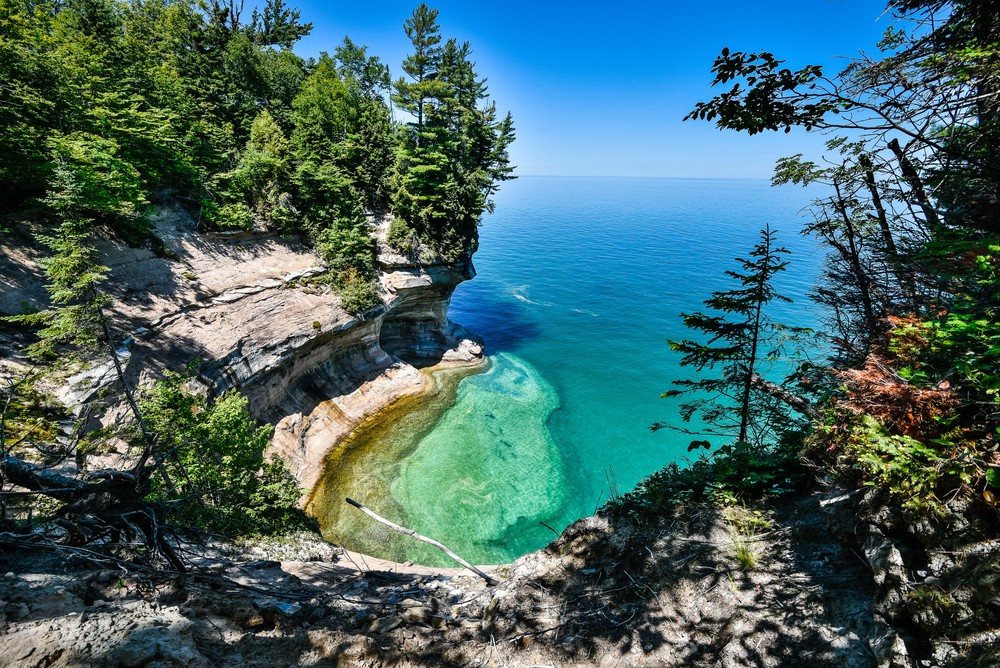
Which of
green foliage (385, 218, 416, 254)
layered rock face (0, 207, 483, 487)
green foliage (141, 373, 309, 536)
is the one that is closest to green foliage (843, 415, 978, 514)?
green foliage (141, 373, 309, 536)

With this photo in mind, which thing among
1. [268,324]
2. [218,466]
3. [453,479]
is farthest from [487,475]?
[268,324]

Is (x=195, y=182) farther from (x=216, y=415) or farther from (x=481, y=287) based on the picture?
(x=481, y=287)

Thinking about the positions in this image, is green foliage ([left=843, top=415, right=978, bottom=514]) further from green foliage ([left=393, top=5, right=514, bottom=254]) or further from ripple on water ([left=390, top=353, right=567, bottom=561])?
green foliage ([left=393, top=5, right=514, bottom=254])

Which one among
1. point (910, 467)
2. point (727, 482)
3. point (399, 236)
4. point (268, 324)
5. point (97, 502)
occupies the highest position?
point (910, 467)

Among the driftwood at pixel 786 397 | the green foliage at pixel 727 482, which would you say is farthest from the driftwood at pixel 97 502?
the driftwood at pixel 786 397

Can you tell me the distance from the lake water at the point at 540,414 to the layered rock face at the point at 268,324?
118 inches

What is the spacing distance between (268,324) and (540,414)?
52.2 ft

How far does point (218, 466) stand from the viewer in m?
10.8

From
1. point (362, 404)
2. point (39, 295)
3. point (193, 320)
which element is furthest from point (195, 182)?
point (362, 404)

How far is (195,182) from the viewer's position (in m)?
18.5

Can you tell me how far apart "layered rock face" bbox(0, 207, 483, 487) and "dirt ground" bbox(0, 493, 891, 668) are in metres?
11.3

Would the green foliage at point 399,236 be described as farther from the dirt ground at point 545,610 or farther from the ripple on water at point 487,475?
the dirt ground at point 545,610

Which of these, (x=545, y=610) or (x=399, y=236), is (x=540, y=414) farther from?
(x=545, y=610)

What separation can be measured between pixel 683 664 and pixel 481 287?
42.8 metres
